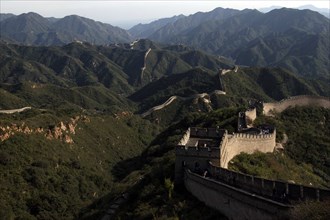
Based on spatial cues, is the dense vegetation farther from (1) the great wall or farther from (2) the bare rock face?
(1) the great wall

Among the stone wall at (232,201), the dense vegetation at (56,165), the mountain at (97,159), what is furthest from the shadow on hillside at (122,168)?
the stone wall at (232,201)

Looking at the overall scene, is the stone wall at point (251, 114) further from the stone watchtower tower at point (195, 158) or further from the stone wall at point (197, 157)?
the stone wall at point (197, 157)

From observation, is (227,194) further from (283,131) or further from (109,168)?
(109,168)

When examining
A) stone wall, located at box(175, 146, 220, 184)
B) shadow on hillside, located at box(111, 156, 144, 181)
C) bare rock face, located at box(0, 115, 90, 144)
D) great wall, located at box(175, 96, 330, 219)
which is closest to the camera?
great wall, located at box(175, 96, 330, 219)

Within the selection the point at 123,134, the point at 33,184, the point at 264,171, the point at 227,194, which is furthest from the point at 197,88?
the point at 227,194

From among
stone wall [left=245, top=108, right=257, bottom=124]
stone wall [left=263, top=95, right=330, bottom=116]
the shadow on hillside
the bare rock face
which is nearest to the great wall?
stone wall [left=245, top=108, right=257, bottom=124]

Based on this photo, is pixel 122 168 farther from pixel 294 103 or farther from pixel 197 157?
pixel 197 157

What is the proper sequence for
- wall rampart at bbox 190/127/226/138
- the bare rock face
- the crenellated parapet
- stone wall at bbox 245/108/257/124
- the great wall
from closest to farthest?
1. the great wall
2. wall rampart at bbox 190/127/226/138
3. the crenellated parapet
4. stone wall at bbox 245/108/257/124
5. the bare rock face
